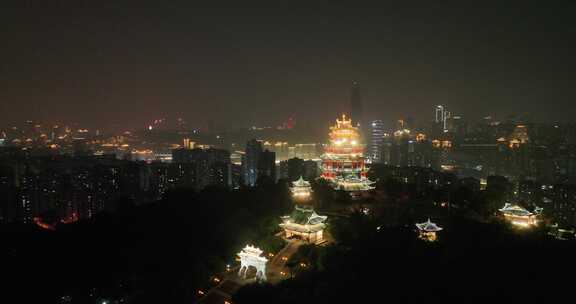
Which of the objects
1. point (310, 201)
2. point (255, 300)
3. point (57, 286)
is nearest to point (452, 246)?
point (255, 300)

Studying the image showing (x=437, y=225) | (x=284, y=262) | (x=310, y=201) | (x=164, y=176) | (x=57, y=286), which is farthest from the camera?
(x=164, y=176)

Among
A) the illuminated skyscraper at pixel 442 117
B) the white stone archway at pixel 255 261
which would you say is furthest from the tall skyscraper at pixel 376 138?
the white stone archway at pixel 255 261

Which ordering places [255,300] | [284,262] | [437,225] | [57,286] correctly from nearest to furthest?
[255,300] < [57,286] < [284,262] < [437,225]

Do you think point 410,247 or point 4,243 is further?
point 4,243

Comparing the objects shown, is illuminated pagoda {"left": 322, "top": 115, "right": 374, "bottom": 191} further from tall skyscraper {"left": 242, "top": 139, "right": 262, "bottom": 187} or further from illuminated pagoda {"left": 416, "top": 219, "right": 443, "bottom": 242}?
tall skyscraper {"left": 242, "top": 139, "right": 262, "bottom": 187}

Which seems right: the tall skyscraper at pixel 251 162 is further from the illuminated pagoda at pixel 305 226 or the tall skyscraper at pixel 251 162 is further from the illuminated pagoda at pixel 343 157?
the illuminated pagoda at pixel 305 226

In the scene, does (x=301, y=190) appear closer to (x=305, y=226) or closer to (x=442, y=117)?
(x=305, y=226)

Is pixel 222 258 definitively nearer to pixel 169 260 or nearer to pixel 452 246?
pixel 169 260

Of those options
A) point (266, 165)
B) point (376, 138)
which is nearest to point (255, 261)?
point (266, 165)
